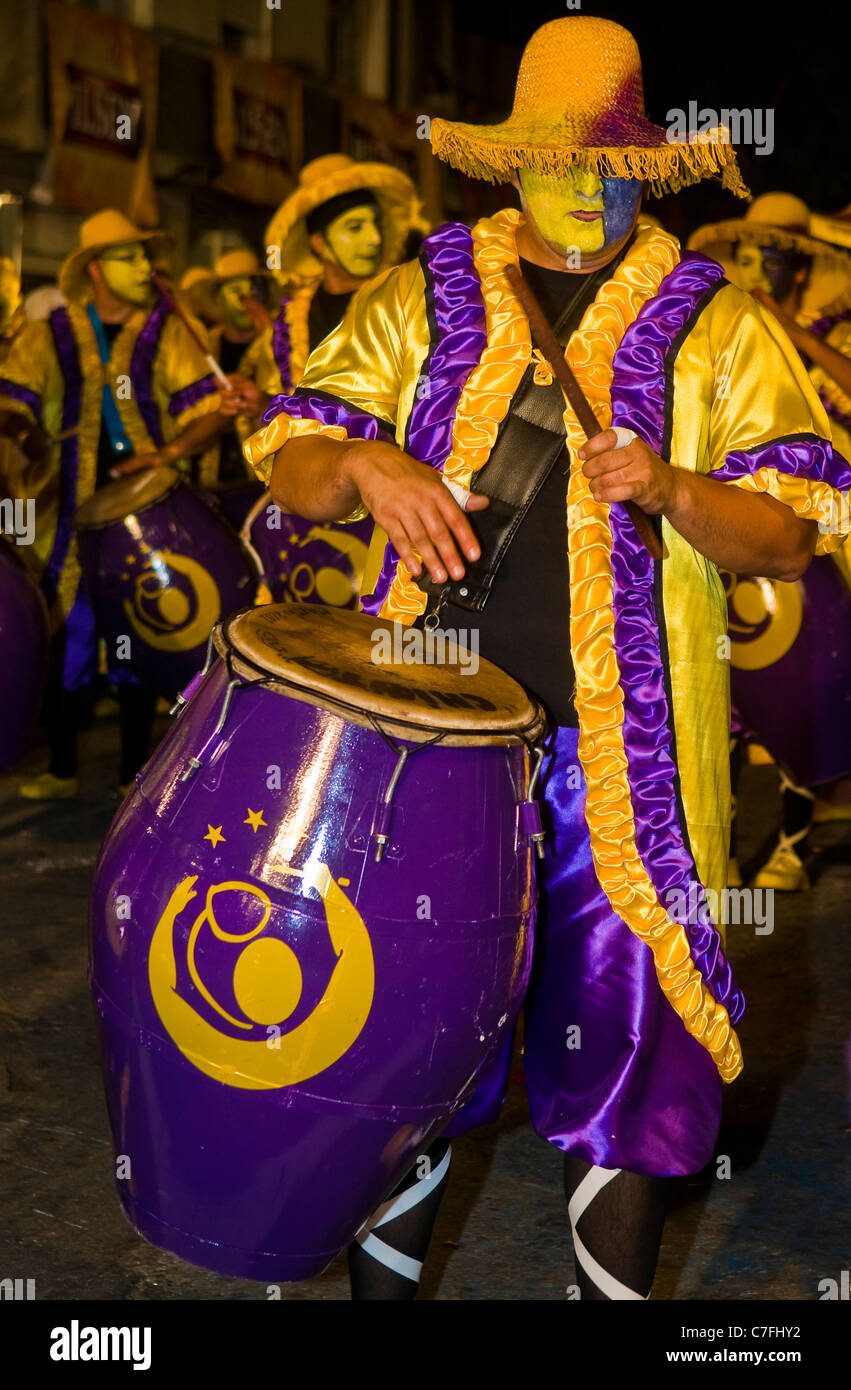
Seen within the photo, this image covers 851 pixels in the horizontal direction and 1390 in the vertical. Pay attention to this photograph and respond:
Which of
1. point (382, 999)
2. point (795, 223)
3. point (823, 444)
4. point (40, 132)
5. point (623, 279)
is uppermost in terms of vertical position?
point (40, 132)

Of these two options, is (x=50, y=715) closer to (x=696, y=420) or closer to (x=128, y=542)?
(x=128, y=542)

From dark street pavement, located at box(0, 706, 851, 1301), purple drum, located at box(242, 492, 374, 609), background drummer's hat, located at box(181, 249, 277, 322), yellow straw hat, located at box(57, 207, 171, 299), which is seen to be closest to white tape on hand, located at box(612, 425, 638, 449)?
dark street pavement, located at box(0, 706, 851, 1301)

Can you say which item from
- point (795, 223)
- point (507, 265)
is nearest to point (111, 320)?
point (795, 223)

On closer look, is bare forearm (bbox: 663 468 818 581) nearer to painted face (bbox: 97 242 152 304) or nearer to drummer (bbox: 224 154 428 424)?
drummer (bbox: 224 154 428 424)

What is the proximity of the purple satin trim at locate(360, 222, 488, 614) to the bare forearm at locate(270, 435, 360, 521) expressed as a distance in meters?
0.10

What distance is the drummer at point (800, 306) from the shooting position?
5195 mm

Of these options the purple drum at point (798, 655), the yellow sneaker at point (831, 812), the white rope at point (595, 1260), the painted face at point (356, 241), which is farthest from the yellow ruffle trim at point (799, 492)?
the yellow sneaker at point (831, 812)

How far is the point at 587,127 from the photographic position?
2.06 m

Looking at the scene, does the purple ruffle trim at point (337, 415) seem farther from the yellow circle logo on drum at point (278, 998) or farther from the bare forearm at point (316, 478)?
the yellow circle logo on drum at point (278, 998)

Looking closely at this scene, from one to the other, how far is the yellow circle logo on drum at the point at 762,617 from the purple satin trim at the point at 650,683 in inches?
100

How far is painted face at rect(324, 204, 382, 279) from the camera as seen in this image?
Answer: 219 inches

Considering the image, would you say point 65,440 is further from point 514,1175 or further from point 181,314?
point 514,1175

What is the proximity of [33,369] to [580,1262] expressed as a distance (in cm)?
484

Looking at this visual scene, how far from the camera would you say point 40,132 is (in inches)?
469
